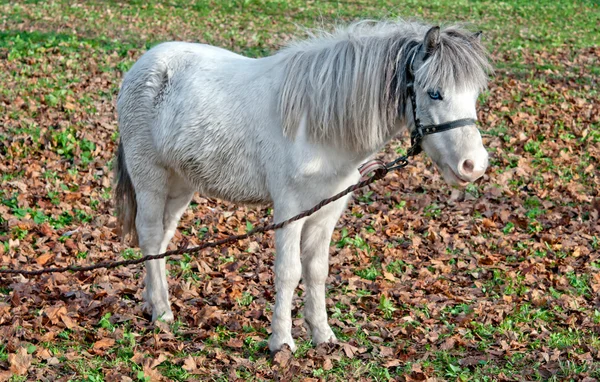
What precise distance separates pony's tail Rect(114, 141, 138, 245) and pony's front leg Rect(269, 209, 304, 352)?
62.0 inches

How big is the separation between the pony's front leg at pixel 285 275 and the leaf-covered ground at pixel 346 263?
0.15 metres

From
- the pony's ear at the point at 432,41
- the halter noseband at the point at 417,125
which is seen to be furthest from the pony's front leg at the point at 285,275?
the pony's ear at the point at 432,41

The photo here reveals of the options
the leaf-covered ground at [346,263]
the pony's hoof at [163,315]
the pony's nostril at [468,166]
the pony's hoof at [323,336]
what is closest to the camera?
the pony's nostril at [468,166]

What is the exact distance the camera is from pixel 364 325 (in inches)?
209

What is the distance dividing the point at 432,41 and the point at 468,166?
704mm

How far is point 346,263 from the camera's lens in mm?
6590

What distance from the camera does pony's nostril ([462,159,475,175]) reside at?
3.84 m

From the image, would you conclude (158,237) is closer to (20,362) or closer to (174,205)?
(174,205)

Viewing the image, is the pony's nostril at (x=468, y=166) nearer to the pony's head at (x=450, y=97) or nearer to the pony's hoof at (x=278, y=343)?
the pony's head at (x=450, y=97)

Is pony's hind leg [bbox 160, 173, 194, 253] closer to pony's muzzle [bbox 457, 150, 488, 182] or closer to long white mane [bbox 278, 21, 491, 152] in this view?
long white mane [bbox 278, 21, 491, 152]

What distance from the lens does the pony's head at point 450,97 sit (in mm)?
3859

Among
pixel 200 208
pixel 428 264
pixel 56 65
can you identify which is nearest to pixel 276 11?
pixel 56 65

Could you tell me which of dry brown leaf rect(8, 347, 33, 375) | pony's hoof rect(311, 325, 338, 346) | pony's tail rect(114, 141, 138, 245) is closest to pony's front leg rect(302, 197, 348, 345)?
pony's hoof rect(311, 325, 338, 346)

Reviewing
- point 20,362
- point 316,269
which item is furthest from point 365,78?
point 20,362
